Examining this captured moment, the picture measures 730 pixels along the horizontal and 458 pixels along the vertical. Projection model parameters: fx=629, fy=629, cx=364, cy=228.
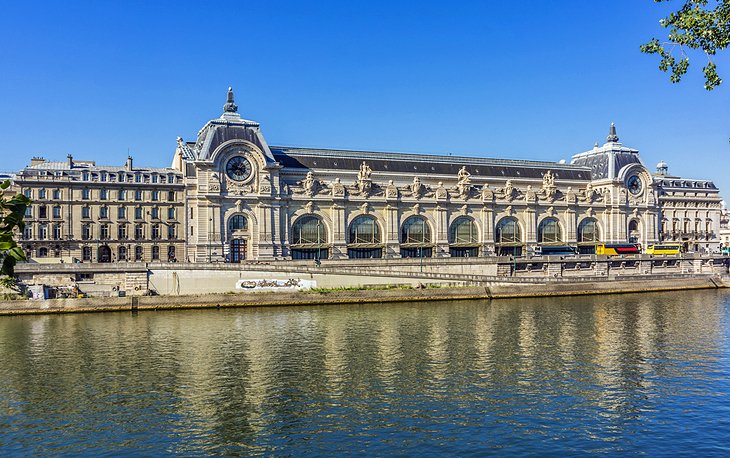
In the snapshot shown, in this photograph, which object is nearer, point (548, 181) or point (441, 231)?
point (441, 231)

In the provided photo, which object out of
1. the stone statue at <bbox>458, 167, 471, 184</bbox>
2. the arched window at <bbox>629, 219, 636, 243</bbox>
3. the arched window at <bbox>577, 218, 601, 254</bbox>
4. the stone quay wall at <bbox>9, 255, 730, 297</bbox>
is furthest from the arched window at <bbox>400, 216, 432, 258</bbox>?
the arched window at <bbox>629, 219, 636, 243</bbox>

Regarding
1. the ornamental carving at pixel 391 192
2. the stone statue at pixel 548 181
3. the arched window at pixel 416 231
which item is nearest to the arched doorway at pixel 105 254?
the ornamental carving at pixel 391 192

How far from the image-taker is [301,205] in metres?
88.9

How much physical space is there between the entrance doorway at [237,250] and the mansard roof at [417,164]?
44.2 ft

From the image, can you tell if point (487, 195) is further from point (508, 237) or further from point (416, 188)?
point (416, 188)

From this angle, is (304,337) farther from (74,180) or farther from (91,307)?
(74,180)

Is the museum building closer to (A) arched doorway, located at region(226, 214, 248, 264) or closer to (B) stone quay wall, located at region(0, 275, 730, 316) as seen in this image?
(A) arched doorway, located at region(226, 214, 248, 264)

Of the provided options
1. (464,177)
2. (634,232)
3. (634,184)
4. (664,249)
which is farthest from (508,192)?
(634,232)

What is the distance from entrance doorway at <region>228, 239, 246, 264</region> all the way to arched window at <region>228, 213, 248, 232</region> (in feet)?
5.37

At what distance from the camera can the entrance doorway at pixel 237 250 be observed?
85.3 metres

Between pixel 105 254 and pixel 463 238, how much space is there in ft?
173

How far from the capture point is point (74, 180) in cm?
8744

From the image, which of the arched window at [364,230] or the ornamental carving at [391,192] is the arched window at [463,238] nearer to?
the ornamental carving at [391,192]

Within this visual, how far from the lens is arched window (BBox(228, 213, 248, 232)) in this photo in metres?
85.4
